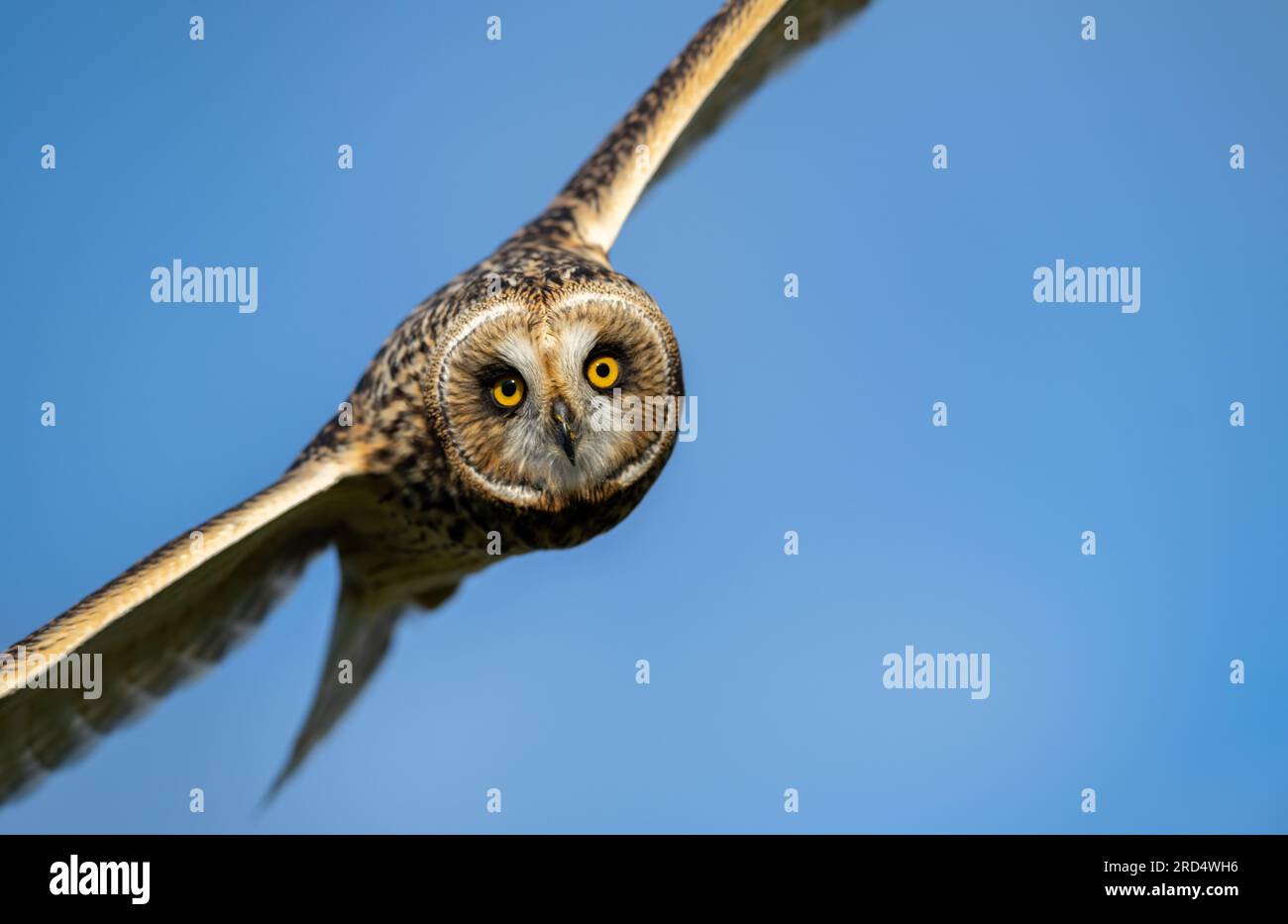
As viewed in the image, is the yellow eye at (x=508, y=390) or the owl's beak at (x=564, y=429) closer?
the owl's beak at (x=564, y=429)

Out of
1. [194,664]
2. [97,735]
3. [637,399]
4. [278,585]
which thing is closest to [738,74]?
[637,399]

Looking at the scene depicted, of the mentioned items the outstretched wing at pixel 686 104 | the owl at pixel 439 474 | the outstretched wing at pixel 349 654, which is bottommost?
the outstretched wing at pixel 349 654

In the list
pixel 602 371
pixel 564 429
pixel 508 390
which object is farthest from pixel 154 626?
pixel 602 371

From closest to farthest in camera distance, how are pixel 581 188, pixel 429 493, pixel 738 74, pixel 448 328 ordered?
pixel 448 328, pixel 429 493, pixel 581 188, pixel 738 74

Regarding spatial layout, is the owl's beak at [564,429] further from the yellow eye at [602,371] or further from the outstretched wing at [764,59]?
the outstretched wing at [764,59]

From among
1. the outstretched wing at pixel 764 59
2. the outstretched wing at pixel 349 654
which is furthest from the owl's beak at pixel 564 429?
the outstretched wing at pixel 764 59

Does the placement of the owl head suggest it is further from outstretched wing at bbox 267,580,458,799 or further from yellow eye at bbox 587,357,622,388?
outstretched wing at bbox 267,580,458,799
